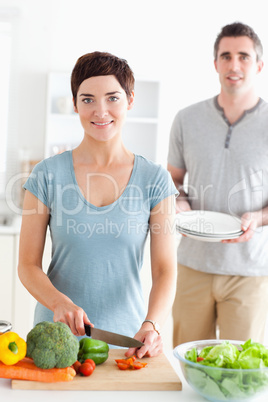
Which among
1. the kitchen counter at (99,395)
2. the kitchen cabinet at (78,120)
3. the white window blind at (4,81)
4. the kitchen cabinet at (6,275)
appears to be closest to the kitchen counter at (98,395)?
Result: the kitchen counter at (99,395)

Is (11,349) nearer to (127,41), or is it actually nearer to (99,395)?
(99,395)

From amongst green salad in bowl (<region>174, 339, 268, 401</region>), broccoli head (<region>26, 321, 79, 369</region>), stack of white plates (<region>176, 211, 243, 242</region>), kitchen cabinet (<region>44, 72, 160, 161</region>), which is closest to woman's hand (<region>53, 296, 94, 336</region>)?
broccoli head (<region>26, 321, 79, 369</region>)

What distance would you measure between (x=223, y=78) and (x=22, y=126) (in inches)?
81.2

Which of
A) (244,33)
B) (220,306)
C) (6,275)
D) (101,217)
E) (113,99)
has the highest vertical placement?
(244,33)

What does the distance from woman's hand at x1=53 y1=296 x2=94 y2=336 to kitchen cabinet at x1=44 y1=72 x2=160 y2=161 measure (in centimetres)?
254

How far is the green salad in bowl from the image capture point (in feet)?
3.60

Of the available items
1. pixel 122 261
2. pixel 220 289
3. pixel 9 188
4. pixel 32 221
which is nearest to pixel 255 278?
pixel 220 289

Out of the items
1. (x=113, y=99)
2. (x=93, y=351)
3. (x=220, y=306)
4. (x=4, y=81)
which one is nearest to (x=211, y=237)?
(x=220, y=306)

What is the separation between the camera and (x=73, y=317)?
4.33 feet

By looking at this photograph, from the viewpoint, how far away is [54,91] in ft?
12.6

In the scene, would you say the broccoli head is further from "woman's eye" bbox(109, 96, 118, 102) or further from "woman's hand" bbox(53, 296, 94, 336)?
"woman's eye" bbox(109, 96, 118, 102)

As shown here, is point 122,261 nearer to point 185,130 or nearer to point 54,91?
point 185,130

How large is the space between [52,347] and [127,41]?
3078 mm

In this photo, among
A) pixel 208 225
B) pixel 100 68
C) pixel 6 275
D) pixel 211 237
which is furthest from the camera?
pixel 6 275
